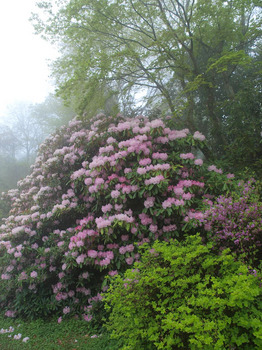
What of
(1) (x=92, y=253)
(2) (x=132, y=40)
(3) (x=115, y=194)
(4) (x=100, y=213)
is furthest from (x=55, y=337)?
(2) (x=132, y=40)

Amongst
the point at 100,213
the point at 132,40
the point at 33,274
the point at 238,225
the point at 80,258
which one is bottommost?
the point at 33,274

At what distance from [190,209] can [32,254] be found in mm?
2762

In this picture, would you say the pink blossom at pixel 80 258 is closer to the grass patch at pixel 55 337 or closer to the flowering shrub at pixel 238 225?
the grass patch at pixel 55 337

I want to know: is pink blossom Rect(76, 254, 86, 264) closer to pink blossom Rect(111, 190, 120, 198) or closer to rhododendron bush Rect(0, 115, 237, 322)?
rhododendron bush Rect(0, 115, 237, 322)

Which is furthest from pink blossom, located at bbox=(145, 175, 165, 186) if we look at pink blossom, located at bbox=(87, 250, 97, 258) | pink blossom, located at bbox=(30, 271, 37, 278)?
pink blossom, located at bbox=(30, 271, 37, 278)

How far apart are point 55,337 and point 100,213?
1.69 meters

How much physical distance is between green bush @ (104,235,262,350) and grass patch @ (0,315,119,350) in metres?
0.74

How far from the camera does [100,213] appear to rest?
12.2 feet

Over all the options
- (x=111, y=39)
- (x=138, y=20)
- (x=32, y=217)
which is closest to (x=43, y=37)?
(x=111, y=39)

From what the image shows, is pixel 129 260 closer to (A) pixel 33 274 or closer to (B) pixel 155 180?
(B) pixel 155 180

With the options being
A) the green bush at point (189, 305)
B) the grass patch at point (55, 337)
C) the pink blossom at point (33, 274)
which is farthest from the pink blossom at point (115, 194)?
the pink blossom at point (33, 274)

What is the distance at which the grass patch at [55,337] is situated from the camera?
253 cm

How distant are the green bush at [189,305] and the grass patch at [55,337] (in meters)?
0.74

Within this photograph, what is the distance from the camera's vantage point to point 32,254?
3947mm
